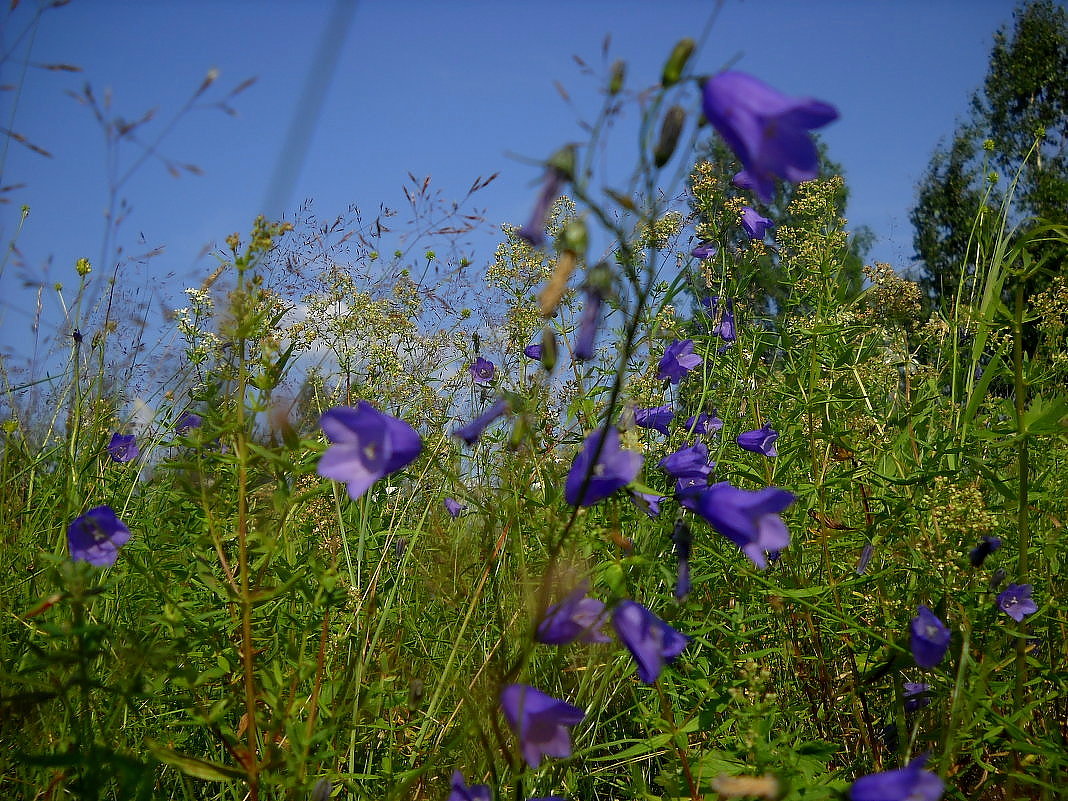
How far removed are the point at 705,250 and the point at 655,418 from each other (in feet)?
3.14

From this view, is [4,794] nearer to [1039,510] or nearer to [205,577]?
[205,577]

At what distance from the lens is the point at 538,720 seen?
4.40ft

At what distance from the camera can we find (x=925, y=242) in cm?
2566

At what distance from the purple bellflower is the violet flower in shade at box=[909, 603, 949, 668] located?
6.07 feet

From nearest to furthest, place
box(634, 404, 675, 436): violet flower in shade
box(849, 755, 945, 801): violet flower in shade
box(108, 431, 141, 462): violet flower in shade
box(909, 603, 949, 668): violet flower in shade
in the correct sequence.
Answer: box(849, 755, 945, 801): violet flower in shade < box(909, 603, 949, 668): violet flower in shade < box(634, 404, 675, 436): violet flower in shade < box(108, 431, 141, 462): violet flower in shade

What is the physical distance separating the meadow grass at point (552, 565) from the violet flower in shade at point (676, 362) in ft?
0.25

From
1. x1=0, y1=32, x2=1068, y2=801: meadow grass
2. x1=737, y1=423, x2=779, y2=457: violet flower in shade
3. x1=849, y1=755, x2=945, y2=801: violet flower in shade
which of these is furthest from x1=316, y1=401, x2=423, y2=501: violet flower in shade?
x1=737, y1=423, x2=779, y2=457: violet flower in shade

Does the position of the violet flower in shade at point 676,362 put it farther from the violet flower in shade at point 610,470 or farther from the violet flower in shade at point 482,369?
the violet flower in shade at point 610,470

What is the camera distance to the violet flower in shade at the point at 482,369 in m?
3.37

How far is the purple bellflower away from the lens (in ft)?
10.4

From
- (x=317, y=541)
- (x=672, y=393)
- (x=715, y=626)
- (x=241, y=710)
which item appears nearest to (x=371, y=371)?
(x=317, y=541)

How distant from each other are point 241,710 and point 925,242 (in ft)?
90.4

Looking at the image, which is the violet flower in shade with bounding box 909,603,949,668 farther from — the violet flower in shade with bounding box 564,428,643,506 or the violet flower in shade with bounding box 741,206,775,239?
the violet flower in shade with bounding box 741,206,775,239

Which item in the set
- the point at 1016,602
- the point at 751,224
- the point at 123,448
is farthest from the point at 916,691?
the point at 123,448
